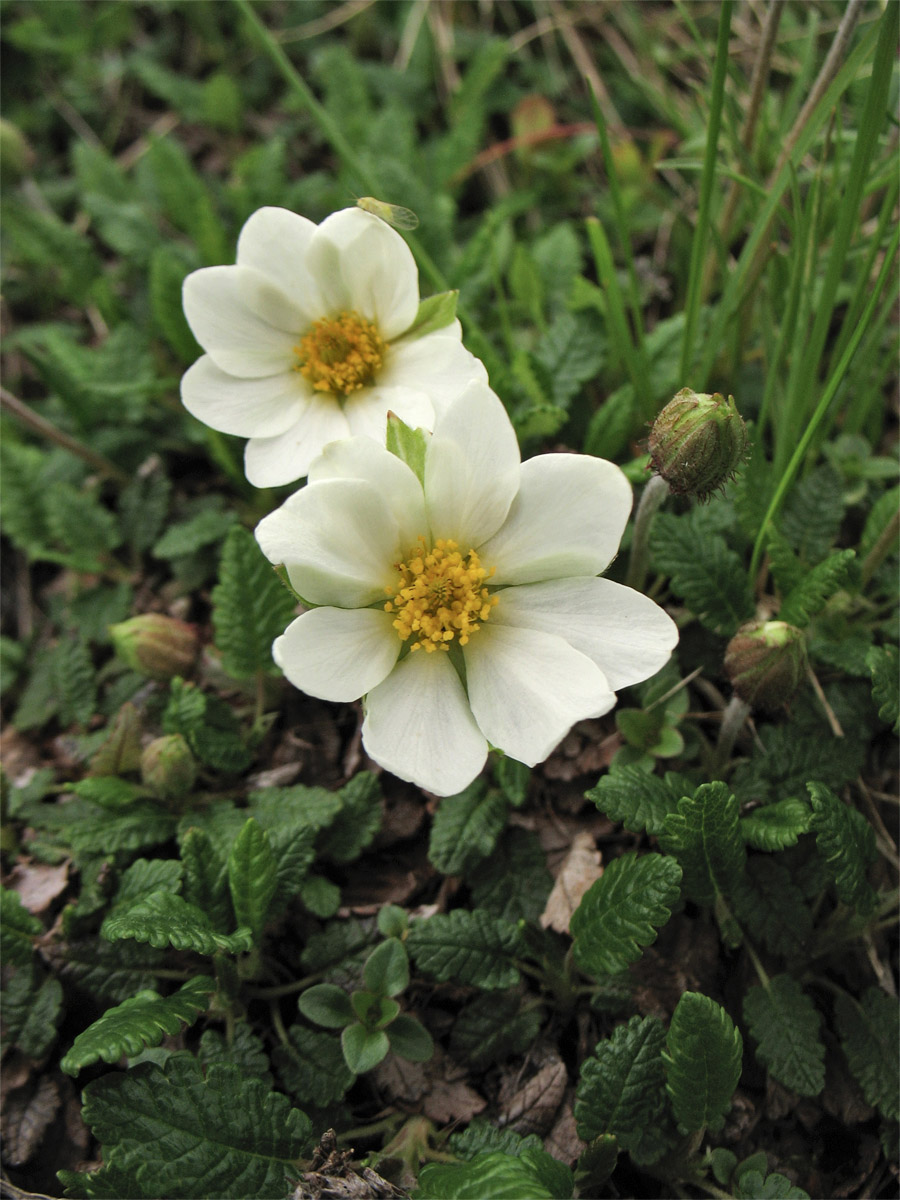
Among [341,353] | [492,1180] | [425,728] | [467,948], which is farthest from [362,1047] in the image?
[341,353]

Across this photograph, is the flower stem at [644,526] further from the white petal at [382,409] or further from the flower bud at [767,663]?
the white petal at [382,409]

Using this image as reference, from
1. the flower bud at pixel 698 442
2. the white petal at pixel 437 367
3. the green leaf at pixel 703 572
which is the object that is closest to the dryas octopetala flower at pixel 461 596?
the flower bud at pixel 698 442

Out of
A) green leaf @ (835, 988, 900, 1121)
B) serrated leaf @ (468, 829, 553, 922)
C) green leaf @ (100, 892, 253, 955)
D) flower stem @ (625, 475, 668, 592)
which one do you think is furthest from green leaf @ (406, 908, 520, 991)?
flower stem @ (625, 475, 668, 592)

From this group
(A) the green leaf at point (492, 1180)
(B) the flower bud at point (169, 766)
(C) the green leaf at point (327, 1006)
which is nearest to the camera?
(A) the green leaf at point (492, 1180)

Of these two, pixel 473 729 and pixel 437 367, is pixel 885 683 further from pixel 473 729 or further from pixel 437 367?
pixel 437 367

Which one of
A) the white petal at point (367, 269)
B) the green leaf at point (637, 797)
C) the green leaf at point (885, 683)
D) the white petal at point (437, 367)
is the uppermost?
the white petal at point (367, 269)

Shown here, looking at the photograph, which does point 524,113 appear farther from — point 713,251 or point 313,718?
point 313,718

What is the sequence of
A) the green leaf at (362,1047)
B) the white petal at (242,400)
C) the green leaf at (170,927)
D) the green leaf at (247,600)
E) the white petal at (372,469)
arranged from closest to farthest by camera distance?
the white petal at (372,469), the green leaf at (170,927), the green leaf at (362,1047), the white petal at (242,400), the green leaf at (247,600)
